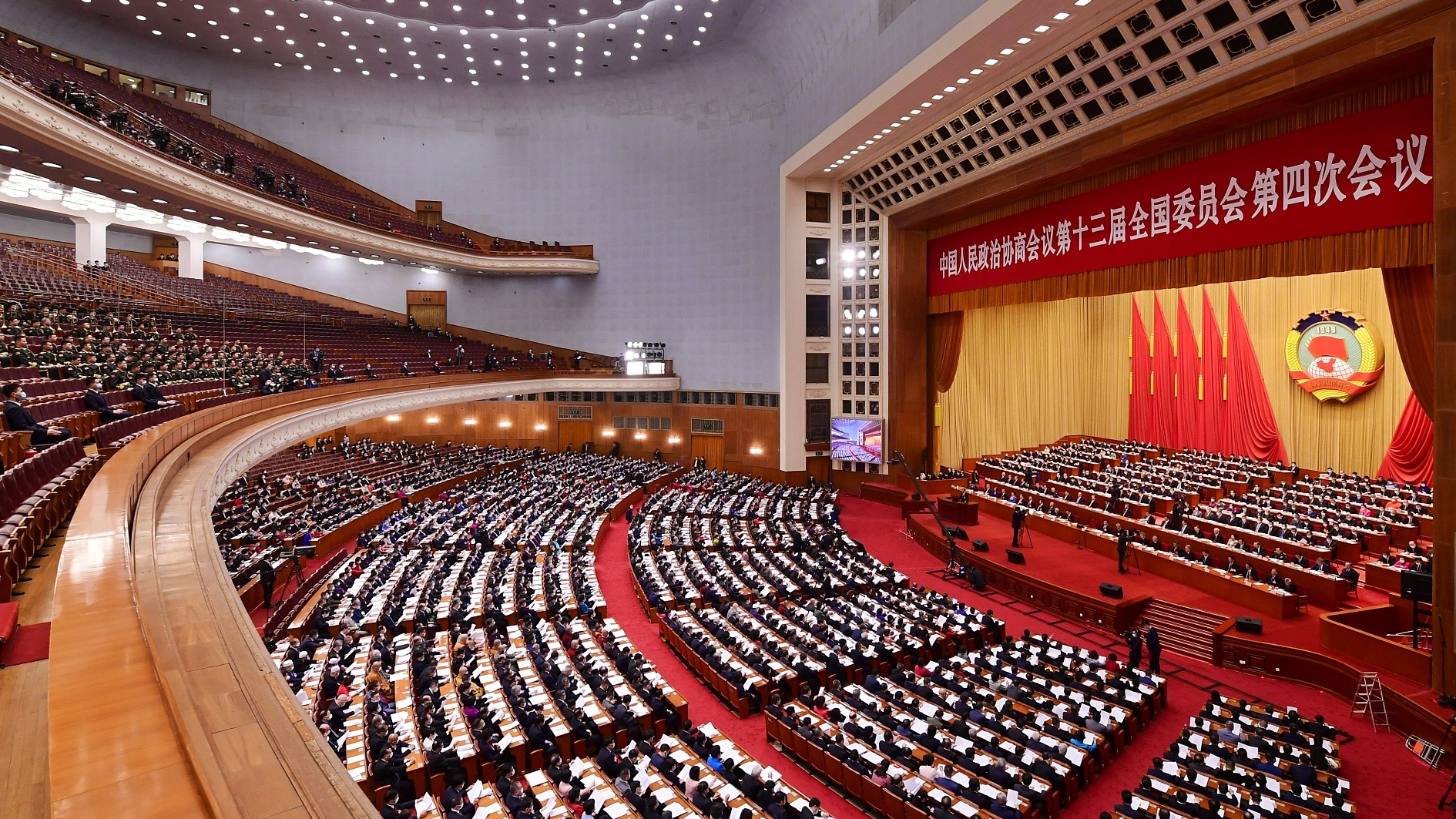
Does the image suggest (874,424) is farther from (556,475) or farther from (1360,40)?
(1360,40)

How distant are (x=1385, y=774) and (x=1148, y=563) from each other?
5867mm

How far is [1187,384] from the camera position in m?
21.8

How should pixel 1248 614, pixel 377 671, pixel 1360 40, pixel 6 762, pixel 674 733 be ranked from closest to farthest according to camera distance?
pixel 6 762
pixel 674 733
pixel 377 671
pixel 1360 40
pixel 1248 614

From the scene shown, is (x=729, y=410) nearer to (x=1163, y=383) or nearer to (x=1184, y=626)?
(x=1163, y=383)

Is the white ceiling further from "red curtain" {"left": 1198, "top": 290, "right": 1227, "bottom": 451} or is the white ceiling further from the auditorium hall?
"red curtain" {"left": 1198, "top": 290, "right": 1227, "bottom": 451}

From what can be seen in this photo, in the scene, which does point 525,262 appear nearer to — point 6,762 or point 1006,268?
point 1006,268

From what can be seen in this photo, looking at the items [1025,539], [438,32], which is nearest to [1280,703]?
[1025,539]

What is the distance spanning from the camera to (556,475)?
22234mm

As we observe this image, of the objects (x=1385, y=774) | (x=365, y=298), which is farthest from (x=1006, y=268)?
(x=365, y=298)

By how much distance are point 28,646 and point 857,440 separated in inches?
820

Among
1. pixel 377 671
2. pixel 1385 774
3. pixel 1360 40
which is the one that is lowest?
Result: pixel 1385 774

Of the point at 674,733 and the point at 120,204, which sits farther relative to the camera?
the point at 120,204

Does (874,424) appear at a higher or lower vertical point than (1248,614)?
higher

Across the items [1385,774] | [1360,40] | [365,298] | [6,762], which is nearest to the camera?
[6,762]
